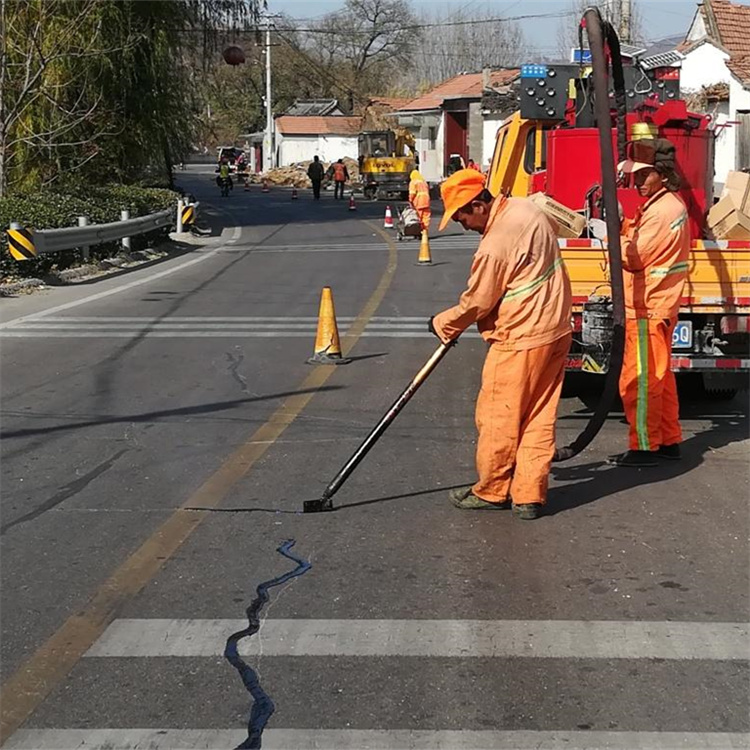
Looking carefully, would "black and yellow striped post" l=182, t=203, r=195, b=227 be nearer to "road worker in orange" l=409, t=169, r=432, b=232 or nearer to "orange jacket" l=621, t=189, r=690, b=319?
"road worker in orange" l=409, t=169, r=432, b=232

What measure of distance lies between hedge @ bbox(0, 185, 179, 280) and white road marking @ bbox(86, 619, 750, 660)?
13.7 metres

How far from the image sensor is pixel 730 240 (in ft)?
29.1

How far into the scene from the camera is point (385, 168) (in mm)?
52750

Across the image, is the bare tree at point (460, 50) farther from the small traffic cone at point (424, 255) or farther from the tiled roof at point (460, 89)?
the small traffic cone at point (424, 255)

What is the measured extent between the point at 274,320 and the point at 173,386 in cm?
404

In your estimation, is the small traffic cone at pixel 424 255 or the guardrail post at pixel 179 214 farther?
the guardrail post at pixel 179 214

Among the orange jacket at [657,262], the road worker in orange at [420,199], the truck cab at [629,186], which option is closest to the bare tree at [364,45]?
the road worker in orange at [420,199]

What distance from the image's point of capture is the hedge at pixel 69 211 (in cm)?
1817

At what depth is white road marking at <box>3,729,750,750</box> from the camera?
3885mm

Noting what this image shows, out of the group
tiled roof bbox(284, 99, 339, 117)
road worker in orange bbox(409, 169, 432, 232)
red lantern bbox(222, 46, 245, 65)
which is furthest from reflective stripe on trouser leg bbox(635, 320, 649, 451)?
tiled roof bbox(284, 99, 339, 117)

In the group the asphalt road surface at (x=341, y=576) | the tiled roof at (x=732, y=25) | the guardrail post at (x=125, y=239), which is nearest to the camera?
the asphalt road surface at (x=341, y=576)

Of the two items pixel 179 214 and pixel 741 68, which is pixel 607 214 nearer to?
pixel 179 214

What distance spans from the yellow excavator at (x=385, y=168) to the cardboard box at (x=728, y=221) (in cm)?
4291

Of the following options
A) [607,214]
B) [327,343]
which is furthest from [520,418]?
[327,343]
